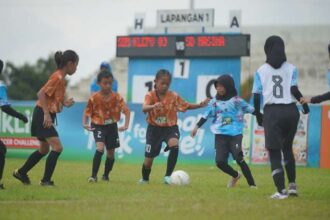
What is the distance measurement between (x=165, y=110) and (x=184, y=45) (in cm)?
1240

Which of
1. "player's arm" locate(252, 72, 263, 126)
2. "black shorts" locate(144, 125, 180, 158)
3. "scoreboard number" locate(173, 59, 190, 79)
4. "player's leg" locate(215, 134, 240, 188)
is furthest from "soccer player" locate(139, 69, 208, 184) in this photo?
"scoreboard number" locate(173, 59, 190, 79)

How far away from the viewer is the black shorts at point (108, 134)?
1439cm

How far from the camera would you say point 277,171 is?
11.0 metres

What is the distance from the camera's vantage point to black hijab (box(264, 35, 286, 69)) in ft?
36.2

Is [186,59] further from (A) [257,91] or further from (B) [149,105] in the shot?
(A) [257,91]

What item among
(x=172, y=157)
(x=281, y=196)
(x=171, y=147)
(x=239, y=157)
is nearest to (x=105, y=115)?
(x=171, y=147)

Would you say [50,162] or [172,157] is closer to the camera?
[50,162]

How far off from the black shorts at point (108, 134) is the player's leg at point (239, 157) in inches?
85.5

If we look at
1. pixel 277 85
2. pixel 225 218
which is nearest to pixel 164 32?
pixel 277 85

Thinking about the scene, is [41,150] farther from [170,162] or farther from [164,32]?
[164,32]

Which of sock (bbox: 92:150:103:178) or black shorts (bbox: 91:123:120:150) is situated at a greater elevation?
black shorts (bbox: 91:123:120:150)

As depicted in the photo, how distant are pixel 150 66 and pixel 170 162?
13381 millimetres

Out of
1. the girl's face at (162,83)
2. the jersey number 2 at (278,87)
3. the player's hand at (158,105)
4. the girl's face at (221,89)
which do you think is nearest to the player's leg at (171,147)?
the player's hand at (158,105)

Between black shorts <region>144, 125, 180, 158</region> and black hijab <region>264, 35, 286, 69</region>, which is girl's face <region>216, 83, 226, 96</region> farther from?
black hijab <region>264, 35, 286, 69</region>
